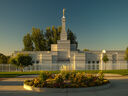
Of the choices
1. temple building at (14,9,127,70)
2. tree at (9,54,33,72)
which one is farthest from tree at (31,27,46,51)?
tree at (9,54,33,72)

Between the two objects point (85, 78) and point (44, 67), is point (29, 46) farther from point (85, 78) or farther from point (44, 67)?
point (85, 78)

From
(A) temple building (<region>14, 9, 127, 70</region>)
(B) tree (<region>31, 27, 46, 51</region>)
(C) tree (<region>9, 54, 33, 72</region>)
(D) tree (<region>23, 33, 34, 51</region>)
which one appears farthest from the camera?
(D) tree (<region>23, 33, 34, 51</region>)

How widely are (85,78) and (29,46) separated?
5579 centimetres

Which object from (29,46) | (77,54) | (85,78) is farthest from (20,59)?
(29,46)

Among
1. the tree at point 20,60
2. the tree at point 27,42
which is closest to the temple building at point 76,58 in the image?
the tree at point 20,60

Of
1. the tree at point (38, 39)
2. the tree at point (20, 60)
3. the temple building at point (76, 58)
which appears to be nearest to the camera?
the tree at point (20, 60)

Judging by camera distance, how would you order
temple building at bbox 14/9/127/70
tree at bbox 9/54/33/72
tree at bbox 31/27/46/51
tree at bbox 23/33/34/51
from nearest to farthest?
tree at bbox 9/54/33/72
temple building at bbox 14/9/127/70
tree at bbox 31/27/46/51
tree at bbox 23/33/34/51

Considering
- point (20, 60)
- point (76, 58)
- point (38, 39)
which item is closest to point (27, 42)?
point (38, 39)

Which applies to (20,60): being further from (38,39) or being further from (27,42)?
(27,42)

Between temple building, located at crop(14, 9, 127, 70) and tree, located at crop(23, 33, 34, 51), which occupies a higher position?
tree, located at crop(23, 33, 34, 51)

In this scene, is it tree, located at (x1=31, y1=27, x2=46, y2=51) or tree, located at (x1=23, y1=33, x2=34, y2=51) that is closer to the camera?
tree, located at (x1=31, y1=27, x2=46, y2=51)

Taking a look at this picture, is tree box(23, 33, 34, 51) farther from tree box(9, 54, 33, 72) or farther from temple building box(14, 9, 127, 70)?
tree box(9, 54, 33, 72)

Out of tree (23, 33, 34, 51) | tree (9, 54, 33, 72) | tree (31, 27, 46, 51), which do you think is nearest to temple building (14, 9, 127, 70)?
tree (9, 54, 33, 72)

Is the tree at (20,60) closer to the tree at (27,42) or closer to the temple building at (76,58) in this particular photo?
the temple building at (76,58)
